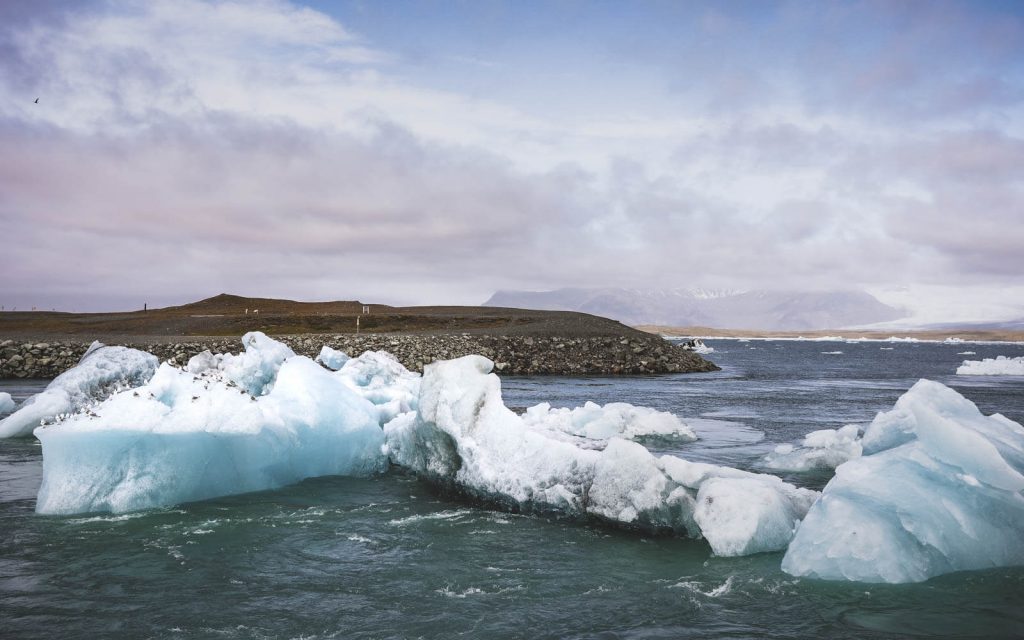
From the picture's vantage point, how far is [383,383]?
19.3 metres

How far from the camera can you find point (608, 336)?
2034 inches

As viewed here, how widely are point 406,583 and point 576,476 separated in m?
3.32

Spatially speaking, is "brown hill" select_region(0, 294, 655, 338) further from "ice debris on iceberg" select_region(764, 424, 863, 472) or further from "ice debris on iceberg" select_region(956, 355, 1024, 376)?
"ice debris on iceberg" select_region(764, 424, 863, 472)

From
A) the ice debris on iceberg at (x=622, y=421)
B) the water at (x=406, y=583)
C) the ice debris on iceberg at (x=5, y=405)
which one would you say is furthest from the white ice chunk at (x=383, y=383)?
the ice debris on iceberg at (x=5, y=405)

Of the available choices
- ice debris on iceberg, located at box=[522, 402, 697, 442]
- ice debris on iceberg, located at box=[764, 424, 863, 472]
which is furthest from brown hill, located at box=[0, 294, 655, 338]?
ice debris on iceberg, located at box=[764, 424, 863, 472]

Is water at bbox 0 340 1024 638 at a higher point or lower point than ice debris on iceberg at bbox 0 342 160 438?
lower

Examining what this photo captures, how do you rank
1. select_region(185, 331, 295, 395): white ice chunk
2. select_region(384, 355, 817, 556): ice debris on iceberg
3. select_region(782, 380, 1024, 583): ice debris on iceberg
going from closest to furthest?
select_region(782, 380, 1024, 583): ice debris on iceberg, select_region(384, 355, 817, 556): ice debris on iceberg, select_region(185, 331, 295, 395): white ice chunk

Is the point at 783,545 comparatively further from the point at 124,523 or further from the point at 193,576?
the point at 124,523

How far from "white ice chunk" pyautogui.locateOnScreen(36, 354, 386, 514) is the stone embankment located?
2808 centimetres

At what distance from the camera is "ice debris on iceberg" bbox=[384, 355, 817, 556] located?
866 centimetres

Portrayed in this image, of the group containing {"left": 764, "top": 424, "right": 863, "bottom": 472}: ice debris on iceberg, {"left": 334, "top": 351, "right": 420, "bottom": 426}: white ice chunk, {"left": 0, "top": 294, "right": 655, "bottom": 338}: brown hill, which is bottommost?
{"left": 764, "top": 424, "right": 863, "bottom": 472}: ice debris on iceberg

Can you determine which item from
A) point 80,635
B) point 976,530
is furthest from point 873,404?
point 80,635

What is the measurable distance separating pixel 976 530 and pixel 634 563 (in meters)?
3.73

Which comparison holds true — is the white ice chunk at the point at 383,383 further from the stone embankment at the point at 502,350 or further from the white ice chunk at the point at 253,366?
the stone embankment at the point at 502,350
